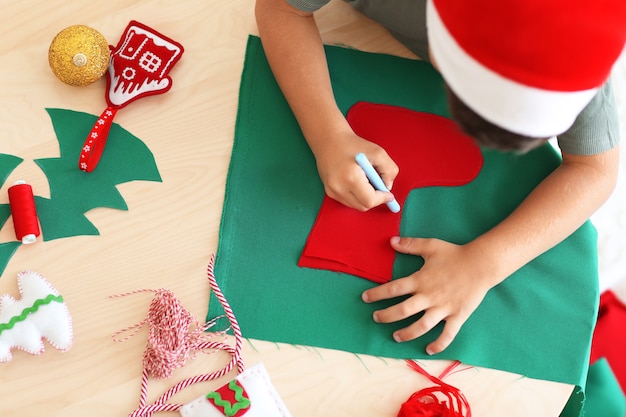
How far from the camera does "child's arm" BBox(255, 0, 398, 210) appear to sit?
0.74 meters

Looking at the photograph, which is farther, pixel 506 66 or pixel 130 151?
pixel 130 151

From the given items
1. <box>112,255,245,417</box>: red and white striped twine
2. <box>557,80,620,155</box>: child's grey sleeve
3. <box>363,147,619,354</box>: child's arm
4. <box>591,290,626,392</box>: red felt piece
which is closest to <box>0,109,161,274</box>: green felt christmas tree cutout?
<box>112,255,245,417</box>: red and white striped twine

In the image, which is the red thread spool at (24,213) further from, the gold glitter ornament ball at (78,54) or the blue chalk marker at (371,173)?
the blue chalk marker at (371,173)

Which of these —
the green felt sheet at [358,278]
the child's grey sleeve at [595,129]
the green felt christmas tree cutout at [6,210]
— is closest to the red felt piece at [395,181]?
the green felt sheet at [358,278]

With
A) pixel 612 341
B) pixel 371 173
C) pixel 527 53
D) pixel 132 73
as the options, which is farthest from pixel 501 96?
pixel 612 341

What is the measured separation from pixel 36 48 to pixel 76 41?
3.8 inches

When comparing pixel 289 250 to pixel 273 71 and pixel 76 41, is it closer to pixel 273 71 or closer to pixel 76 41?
pixel 273 71

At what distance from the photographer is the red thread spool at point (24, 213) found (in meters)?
0.72

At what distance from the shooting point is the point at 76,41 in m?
0.75

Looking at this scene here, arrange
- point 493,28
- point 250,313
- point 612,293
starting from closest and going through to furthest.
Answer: point 493,28
point 250,313
point 612,293

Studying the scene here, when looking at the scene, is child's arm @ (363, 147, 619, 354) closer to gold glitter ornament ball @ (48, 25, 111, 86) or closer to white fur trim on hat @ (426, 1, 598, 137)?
white fur trim on hat @ (426, 1, 598, 137)

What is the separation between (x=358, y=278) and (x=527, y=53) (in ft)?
1.19

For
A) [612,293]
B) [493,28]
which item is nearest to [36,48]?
[493,28]

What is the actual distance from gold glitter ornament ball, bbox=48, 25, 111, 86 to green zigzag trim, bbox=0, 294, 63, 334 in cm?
26
